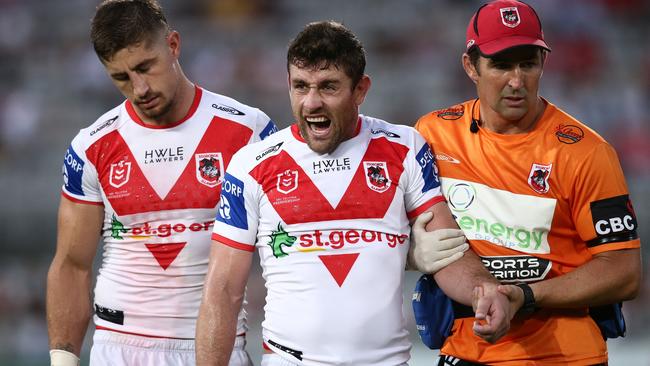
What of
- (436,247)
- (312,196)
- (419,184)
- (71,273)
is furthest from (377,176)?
(71,273)

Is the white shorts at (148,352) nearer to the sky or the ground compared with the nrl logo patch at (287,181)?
nearer to the ground

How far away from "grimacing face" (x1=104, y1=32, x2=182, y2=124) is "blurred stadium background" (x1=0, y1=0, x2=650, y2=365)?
24.4 ft

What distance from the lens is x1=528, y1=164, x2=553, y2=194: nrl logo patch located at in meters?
5.31

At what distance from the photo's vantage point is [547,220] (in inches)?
209

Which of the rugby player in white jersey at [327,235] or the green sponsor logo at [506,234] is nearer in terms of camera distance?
the rugby player in white jersey at [327,235]

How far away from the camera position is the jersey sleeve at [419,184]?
17.4ft

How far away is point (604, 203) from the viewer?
17.1ft

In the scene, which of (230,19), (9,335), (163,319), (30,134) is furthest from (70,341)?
(230,19)

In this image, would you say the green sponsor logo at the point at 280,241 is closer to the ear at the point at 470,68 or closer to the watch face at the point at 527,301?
the watch face at the point at 527,301

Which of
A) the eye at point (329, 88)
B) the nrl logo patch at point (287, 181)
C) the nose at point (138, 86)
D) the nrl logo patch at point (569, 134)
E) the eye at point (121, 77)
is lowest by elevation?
the nrl logo patch at point (287, 181)

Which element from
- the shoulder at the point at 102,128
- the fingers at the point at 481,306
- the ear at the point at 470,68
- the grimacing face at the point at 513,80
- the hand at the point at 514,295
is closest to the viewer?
the fingers at the point at 481,306

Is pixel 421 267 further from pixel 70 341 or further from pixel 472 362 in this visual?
pixel 70 341

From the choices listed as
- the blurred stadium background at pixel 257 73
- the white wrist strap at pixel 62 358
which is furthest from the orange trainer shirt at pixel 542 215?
the blurred stadium background at pixel 257 73

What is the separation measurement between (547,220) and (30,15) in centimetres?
1298
